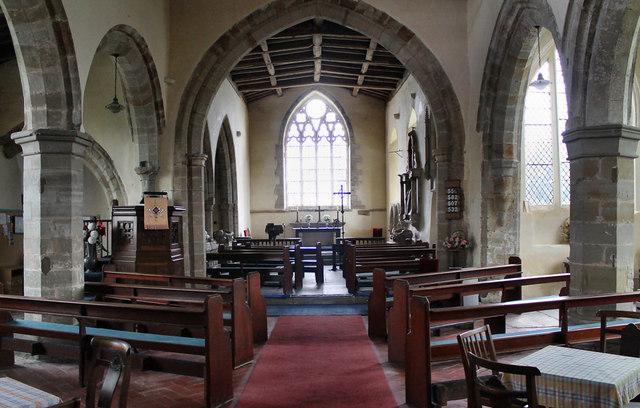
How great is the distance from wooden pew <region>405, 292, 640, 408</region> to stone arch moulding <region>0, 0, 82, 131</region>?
4374 millimetres

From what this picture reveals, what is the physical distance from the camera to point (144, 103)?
8.57 meters

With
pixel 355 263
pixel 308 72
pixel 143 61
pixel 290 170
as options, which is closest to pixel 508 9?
pixel 355 263

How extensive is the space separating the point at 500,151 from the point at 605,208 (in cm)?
320

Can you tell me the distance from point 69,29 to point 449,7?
6416 millimetres

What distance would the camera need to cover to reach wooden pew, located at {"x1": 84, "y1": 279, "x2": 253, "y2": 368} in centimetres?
454

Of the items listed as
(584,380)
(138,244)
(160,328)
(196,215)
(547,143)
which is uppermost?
(547,143)

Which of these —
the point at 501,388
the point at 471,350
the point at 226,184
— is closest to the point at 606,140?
the point at 471,350

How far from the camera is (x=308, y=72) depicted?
576 inches

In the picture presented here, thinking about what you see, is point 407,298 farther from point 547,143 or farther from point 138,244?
point 547,143

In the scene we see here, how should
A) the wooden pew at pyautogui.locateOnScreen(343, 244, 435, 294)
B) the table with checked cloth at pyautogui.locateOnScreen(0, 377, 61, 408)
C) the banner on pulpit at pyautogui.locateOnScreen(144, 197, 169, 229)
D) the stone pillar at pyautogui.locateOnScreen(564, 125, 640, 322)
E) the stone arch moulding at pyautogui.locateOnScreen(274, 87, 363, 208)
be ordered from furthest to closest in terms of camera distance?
the stone arch moulding at pyautogui.locateOnScreen(274, 87, 363, 208) < the wooden pew at pyautogui.locateOnScreen(343, 244, 435, 294) < the banner on pulpit at pyautogui.locateOnScreen(144, 197, 169, 229) < the stone pillar at pyautogui.locateOnScreen(564, 125, 640, 322) < the table with checked cloth at pyautogui.locateOnScreen(0, 377, 61, 408)

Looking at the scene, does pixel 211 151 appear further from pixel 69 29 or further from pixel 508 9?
pixel 508 9

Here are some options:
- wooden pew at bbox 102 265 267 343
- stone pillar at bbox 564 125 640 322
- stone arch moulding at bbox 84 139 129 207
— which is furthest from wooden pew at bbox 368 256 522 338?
stone arch moulding at bbox 84 139 129 207

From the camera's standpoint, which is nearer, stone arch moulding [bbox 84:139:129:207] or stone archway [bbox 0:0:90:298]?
stone archway [bbox 0:0:90:298]

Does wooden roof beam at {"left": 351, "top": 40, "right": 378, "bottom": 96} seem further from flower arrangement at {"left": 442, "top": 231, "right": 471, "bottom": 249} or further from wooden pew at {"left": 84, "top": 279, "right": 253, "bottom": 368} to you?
wooden pew at {"left": 84, "top": 279, "right": 253, "bottom": 368}
